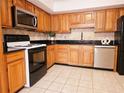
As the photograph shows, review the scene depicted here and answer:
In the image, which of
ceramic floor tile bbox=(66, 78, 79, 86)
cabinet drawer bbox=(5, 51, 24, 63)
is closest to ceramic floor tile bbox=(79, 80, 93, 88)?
ceramic floor tile bbox=(66, 78, 79, 86)

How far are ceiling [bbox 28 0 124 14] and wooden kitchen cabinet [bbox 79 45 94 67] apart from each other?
4.67ft

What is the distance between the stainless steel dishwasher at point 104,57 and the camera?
Result: 318cm

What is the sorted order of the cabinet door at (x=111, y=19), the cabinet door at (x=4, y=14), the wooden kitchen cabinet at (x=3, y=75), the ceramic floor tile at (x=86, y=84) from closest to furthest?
the wooden kitchen cabinet at (x=3, y=75), the cabinet door at (x=4, y=14), the ceramic floor tile at (x=86, y=84), the cabinet door at (x=111, y=19)

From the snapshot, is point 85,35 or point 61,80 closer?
point 61,80

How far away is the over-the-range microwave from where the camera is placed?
2.13 metres

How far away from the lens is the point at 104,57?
Result: 3.25 metres

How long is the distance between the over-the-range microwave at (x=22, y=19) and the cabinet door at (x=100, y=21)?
2.27m

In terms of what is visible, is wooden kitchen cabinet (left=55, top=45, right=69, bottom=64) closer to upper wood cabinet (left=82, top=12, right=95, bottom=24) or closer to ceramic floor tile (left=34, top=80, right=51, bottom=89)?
upper wood cabinet (left=82, top=12, right=95, bottom=24)

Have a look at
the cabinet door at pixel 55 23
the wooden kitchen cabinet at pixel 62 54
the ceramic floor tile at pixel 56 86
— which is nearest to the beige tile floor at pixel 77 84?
the ceramic floor tile at pixel 56 86

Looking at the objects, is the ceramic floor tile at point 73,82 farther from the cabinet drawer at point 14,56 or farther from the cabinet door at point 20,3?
the cabinet door at point 20,3

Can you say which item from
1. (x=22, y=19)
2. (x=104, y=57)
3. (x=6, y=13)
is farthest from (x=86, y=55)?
(x=6, y=13)

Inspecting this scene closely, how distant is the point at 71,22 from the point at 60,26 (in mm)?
507

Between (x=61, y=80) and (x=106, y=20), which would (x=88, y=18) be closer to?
(x=106, y=20)

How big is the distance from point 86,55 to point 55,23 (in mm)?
1899
